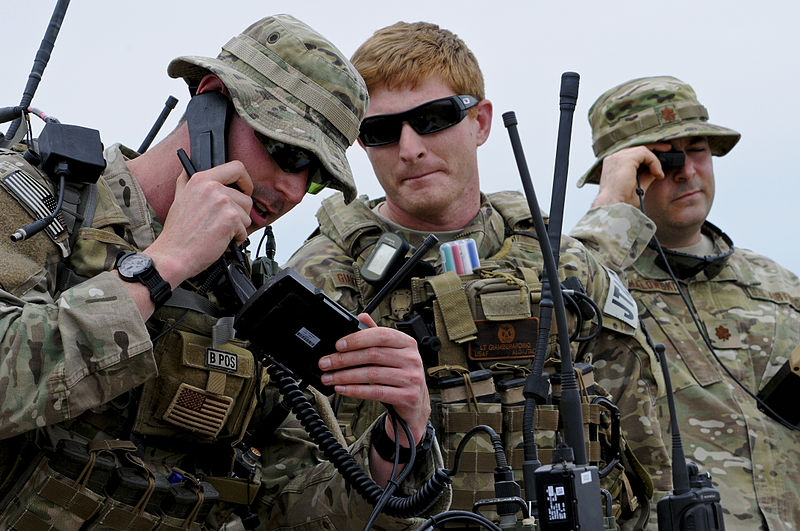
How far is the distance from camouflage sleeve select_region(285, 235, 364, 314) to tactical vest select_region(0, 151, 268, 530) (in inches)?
38.9

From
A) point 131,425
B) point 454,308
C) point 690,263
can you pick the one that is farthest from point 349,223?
point 690,263

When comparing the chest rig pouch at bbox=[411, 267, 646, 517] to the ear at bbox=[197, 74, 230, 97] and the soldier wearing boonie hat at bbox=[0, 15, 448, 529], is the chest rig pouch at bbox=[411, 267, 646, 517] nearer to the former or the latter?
the soldier wearing boonie hat at bbox=[0, 15, 448, 529]

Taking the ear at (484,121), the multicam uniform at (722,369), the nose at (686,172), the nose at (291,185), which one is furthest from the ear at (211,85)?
the nose at (686,172)

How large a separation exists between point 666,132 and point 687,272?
0.81m

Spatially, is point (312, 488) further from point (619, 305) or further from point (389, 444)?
point (619, 305)

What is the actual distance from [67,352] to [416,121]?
231cm

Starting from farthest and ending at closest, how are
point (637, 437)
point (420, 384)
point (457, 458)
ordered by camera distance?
point (637, 437), point (457, 458), point (420, 384)

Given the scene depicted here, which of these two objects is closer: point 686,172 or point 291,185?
point 291,185

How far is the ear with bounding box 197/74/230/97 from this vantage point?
9.82 ft

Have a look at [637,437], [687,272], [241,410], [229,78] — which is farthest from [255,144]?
[687,272]

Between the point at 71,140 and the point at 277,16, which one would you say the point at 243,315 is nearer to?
the point at 71,140

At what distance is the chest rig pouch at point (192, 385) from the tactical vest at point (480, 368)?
942 mm

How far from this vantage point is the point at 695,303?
5.46 m

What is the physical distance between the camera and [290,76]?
3.09m
